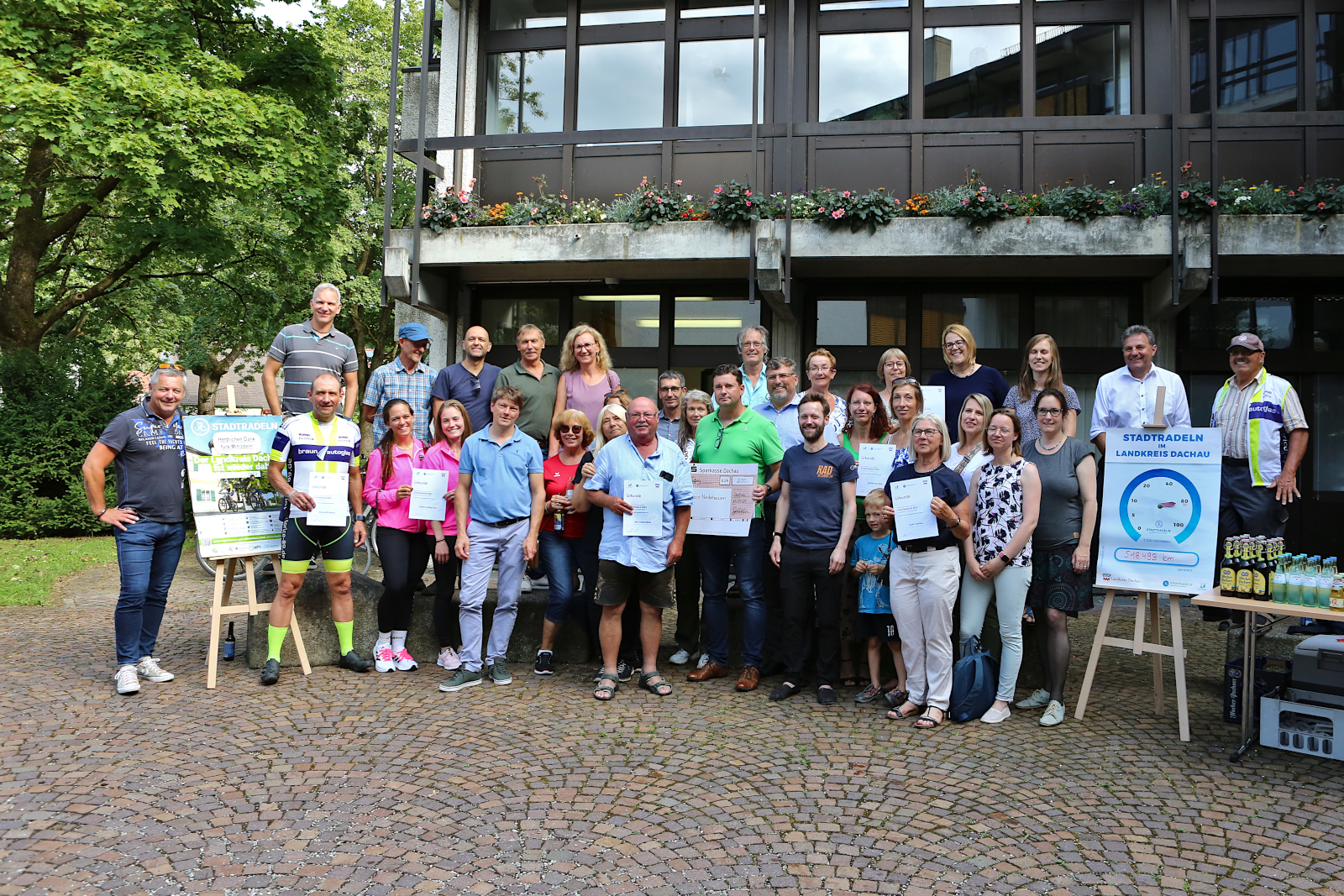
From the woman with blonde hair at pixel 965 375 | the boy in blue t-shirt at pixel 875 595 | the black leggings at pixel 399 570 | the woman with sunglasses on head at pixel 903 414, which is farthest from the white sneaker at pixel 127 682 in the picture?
the woman with blonde hair at pixel 965 375

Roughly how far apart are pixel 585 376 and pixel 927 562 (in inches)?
118

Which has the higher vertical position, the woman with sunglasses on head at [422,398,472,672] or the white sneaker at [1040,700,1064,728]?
the woman with sunglasses on head at [422,398,472,672]

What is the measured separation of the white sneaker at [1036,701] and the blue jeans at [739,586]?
166 centimetres

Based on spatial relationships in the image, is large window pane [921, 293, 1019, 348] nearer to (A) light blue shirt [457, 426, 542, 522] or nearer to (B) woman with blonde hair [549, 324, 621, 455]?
(B) woman with blonde hair [549, 324, 621, 455]

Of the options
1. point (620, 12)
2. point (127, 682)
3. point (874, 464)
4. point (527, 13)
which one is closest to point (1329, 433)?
point (874, 464)

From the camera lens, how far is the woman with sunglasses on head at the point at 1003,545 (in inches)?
222

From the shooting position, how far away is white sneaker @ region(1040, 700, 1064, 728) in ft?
18.4

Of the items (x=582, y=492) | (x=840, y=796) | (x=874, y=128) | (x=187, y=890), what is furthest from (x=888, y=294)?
(x=187, y=890)

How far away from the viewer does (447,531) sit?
22.5 ft

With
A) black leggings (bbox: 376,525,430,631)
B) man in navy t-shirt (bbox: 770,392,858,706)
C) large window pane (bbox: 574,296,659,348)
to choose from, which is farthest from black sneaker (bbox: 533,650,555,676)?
large window pane (bbox: 574,296,659,348)

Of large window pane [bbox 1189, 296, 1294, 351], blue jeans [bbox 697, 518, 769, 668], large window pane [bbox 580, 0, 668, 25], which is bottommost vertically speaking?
blue jeans [bbox 697, 518, 769, 668]

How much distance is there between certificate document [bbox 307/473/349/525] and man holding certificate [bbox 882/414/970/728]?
362 cm

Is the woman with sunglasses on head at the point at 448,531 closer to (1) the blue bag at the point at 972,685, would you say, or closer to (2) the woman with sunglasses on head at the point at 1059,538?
(1) the blue bag at the point at 972,685

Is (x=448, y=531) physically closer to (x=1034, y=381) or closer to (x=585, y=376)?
(x=585, y=376)
